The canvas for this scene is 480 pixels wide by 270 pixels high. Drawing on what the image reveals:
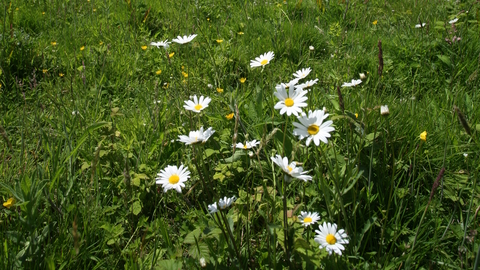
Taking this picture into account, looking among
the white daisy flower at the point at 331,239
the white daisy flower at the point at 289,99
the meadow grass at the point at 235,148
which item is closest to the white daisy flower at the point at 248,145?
the meadow grass at the point at 235,148

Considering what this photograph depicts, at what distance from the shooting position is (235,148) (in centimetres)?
165

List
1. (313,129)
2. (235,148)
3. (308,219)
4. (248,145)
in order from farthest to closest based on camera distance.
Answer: (235,148) → (248,145) → (308,219) → (313,129)

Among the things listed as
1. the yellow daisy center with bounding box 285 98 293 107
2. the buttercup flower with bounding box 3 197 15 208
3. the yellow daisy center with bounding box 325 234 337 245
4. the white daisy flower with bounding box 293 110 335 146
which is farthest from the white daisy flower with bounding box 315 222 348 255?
the buttercup flower with bounding box 3 197 15 208

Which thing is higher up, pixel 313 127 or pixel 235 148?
pixel 313 127

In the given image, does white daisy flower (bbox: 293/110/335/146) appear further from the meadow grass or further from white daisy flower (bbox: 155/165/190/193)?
white daisy flower (bbox: 155/165/190/193)

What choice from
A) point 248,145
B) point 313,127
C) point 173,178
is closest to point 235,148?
point 248,145

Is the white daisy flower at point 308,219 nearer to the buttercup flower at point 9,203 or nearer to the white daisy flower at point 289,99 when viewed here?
the white daisy flower at point 289,99

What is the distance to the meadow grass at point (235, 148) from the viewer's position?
1289 millimetres

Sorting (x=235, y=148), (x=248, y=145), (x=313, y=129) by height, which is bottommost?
(x=235, y=148)

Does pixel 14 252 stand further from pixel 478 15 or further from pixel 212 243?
pixel 478 15

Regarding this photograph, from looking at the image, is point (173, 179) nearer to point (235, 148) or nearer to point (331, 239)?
point (235, 148)

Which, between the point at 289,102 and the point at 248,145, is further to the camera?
the point at 248,145

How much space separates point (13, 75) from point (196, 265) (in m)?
2.17

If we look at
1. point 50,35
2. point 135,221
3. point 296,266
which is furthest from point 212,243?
point 50,35
